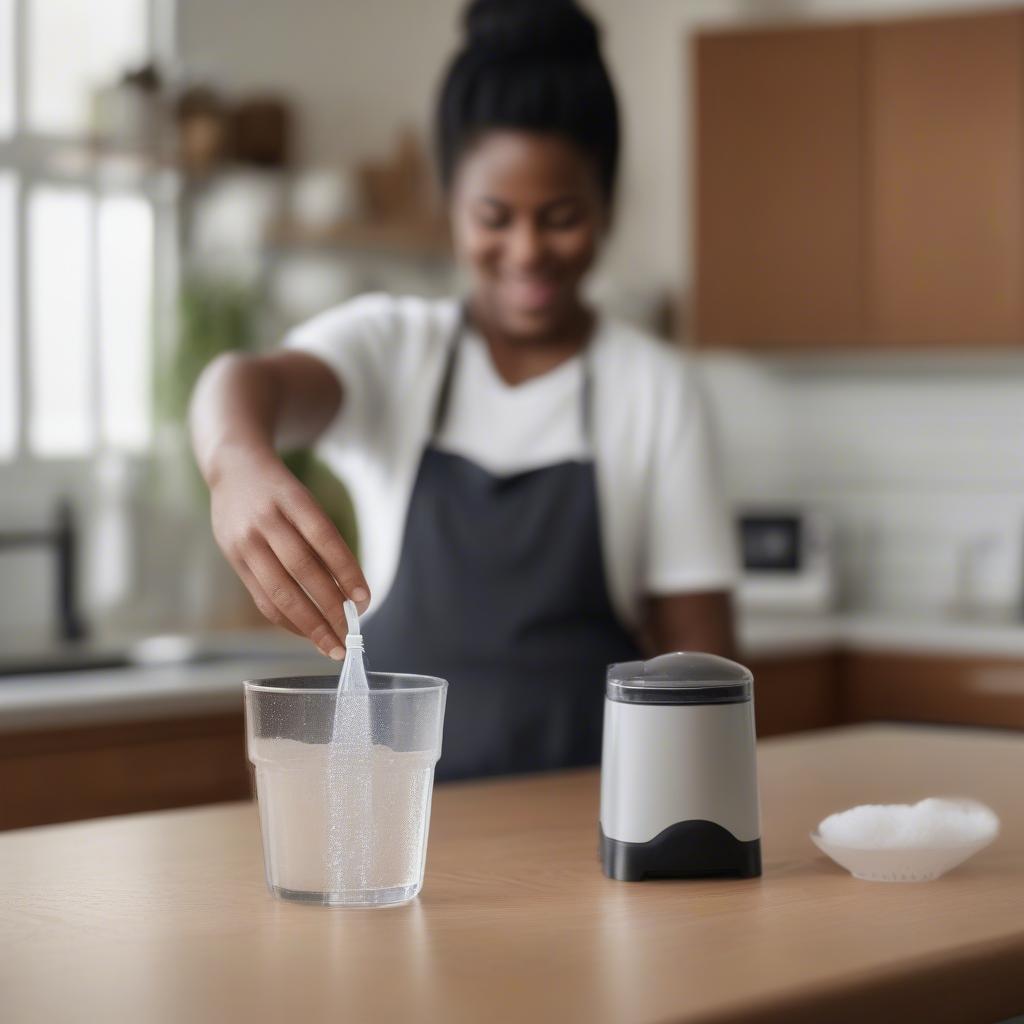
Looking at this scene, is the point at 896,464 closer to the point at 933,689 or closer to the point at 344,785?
the point at 933,689

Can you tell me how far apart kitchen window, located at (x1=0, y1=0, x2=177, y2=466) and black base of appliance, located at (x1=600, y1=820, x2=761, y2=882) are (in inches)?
103

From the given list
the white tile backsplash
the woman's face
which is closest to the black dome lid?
the woman's face

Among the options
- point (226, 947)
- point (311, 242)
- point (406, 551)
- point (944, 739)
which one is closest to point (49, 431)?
point (311, 242)

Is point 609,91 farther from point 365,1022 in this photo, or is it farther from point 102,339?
point 102,339

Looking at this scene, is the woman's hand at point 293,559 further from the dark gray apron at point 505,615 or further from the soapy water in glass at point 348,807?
the dark gray apron at point 505,615

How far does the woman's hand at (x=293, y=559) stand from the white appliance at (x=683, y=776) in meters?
0.20

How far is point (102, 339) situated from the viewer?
365cm

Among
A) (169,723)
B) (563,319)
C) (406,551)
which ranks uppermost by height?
(563,319)

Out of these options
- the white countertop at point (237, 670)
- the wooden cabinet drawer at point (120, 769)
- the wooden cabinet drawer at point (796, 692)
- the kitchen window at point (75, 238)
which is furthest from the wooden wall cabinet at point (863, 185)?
the wooden cabinet drawer at point (120, 769)

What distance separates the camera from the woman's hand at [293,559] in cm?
106

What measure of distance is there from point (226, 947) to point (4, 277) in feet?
9.11

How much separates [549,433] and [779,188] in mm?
2110

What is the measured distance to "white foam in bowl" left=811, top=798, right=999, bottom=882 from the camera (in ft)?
3.61

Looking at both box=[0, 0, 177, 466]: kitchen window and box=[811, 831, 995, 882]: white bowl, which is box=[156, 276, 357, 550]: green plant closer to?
box=[0, 0, 177, 466]: kitchen window
